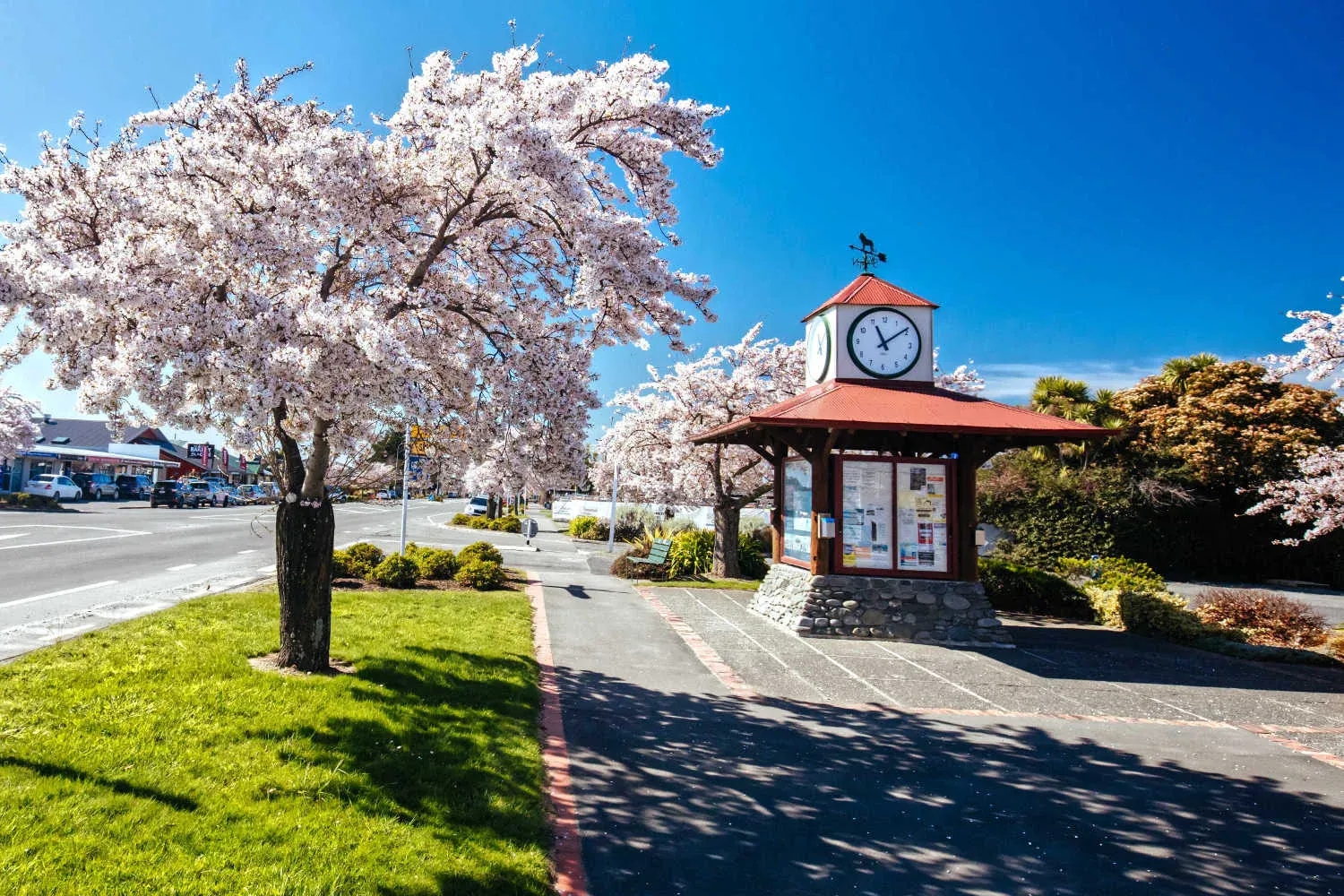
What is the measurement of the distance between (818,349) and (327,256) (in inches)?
382

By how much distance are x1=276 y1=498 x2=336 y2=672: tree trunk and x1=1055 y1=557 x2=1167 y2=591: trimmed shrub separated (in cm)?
1447

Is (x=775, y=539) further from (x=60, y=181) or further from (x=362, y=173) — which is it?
(x=60, y=181)

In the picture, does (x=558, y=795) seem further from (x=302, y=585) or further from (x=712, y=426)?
(x=712, y=426)

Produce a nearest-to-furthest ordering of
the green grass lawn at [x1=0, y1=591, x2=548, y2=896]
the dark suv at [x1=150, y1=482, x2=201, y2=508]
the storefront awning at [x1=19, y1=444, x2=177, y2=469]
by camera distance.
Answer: the green grass lawn at [x1=0, y1=591, x2=548, y2=896]
the dark suv at [x1=150, y1=482, x2=201, y2=508]
the storefront awning at [x1=19, y1=444, x2=177, y2=469]

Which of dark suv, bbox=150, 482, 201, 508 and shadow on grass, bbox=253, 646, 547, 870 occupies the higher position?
dark suv, bbox=150, 482, 201, 508

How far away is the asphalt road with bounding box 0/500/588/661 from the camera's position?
367 inches

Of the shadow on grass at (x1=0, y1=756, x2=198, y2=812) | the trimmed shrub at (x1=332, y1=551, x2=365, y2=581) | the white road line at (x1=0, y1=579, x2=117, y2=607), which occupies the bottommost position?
the shadow on grass at (x1=0, y1=756, x2=198, y2=812)

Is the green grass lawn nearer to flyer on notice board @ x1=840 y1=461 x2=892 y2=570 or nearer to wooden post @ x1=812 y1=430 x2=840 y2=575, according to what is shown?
wooden post @ x1=812 y1=430 x2=840 y2=575

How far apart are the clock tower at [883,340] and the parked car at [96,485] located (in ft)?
170

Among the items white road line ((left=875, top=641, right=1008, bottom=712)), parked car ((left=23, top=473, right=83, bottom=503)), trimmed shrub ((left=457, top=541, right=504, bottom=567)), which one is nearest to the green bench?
trimmed shrub ((left=457, top=541, right=504, bottom=567))

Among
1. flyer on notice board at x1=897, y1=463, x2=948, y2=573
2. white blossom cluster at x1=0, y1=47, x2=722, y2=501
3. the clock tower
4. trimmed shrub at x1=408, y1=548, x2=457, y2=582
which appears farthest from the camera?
trimmed shrub at x1=408, y1=548, x2=457, y2=582

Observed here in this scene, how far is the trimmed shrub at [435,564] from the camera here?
49.4 feet

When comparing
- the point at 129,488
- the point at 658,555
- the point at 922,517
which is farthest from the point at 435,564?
the point at 129,488

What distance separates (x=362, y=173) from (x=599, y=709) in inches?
201
